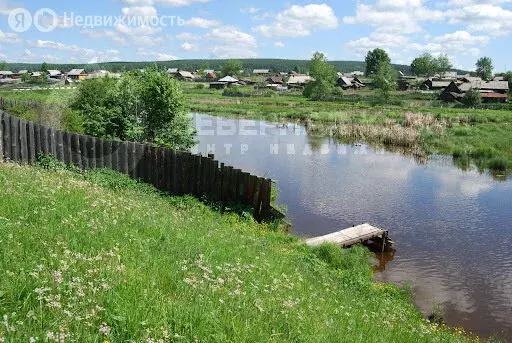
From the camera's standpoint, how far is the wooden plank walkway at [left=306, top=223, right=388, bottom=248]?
14.6m

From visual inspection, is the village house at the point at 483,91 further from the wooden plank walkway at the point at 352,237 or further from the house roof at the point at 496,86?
the wooden plank walkway at the point at 352,237

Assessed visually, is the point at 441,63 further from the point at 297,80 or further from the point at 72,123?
the point at 72,123

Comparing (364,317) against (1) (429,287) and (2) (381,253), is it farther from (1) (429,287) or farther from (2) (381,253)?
(2) (381,253)

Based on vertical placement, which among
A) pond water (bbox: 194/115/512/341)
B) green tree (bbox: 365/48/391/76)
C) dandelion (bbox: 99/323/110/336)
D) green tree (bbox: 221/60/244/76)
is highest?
green tree (bbox: 365/48/391/76)

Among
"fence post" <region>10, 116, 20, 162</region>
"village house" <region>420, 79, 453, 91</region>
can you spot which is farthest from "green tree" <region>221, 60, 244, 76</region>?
"fence post" <region>10, 116, 20, 162</region>

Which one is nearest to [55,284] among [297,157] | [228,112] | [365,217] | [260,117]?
[365,217]

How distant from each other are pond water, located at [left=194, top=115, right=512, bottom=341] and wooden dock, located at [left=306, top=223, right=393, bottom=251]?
2.20 ft

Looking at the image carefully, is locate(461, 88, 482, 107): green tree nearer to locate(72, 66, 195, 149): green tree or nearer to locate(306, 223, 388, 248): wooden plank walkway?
locate(72, 66, 195, 149): green tree

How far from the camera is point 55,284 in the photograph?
4539mm

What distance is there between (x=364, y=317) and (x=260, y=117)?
184ft

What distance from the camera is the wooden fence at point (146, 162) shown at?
1460 cm

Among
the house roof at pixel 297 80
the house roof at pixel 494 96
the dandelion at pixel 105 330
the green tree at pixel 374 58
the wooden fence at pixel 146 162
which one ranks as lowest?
the wooden fence at pixel 146 162

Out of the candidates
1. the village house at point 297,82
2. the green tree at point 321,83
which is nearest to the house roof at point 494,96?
the green tree at point 321,83

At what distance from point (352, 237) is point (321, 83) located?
8607cm
